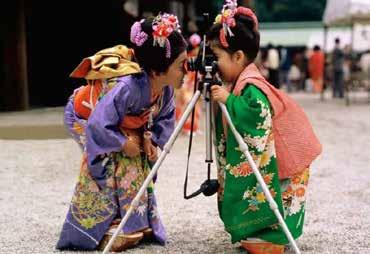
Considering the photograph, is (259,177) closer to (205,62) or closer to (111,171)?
(205,62)

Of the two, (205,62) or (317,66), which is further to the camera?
(317,66)

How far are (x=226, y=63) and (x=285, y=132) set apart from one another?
429 millimetres

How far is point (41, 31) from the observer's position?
41.5 ft

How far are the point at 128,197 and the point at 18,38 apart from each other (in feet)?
28.2

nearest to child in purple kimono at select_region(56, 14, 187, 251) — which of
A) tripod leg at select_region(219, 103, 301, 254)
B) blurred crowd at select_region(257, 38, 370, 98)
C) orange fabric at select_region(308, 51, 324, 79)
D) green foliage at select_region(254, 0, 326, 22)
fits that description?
tripod leg at select_region(219, 103, 301, 254)

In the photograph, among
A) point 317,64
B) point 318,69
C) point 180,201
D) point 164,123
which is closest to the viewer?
point 164,123

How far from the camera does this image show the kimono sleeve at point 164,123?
3371mm

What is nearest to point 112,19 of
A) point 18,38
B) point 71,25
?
point 71,25

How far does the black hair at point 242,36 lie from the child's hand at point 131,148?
0.63 m

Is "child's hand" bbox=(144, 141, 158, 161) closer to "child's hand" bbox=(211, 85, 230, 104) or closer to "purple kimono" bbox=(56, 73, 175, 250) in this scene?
"purple kimono" bbox=(56, 73, 175, 250)

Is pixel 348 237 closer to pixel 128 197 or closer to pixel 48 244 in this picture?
pixel 128 197

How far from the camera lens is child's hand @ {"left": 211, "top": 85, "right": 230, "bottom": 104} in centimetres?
286

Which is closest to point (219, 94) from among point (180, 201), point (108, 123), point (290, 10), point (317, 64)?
point (108, 123)

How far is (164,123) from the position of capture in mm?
3391
